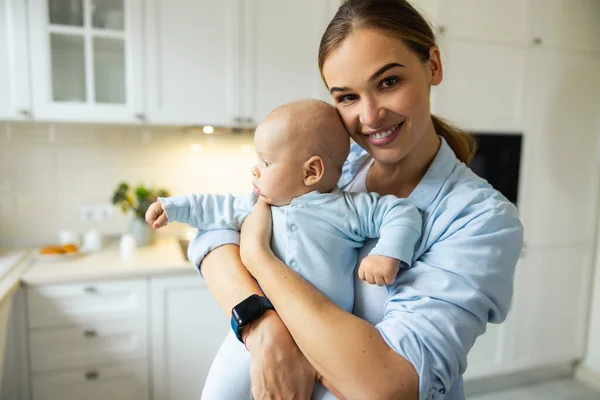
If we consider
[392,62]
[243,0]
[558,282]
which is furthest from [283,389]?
[558,282]

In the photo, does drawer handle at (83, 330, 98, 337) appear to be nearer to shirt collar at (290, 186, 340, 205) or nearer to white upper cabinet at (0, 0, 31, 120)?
white upper cabinet at (0, 0, 31, 120)

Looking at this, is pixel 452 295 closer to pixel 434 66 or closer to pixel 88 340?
pixel 434 66

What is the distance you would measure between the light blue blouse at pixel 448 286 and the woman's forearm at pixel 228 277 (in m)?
0.23

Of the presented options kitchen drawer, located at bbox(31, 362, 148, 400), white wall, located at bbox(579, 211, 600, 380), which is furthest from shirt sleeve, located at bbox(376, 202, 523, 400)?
white wall, located at bbox(579, 211, 600, 380)

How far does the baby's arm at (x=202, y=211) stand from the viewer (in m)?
0.92

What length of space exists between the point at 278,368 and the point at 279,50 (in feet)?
6.19

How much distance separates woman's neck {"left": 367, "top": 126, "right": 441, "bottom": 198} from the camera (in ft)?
3.01

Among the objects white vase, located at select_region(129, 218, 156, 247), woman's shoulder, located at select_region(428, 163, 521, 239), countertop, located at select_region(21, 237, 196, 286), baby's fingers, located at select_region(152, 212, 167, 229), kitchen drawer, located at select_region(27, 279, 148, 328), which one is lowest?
kitchen drawer, located at select_region(27, 279, 148, 328)

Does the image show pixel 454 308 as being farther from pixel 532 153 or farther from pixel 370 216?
Result: pixel 532 153

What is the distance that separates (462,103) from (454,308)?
207cm

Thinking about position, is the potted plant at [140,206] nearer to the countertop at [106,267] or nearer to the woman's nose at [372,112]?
the countertop at [106,267]

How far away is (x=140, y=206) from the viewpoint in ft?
Answer: 7.41

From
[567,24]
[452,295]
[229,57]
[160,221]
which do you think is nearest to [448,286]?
[452,295]

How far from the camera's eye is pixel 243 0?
2182 mm
